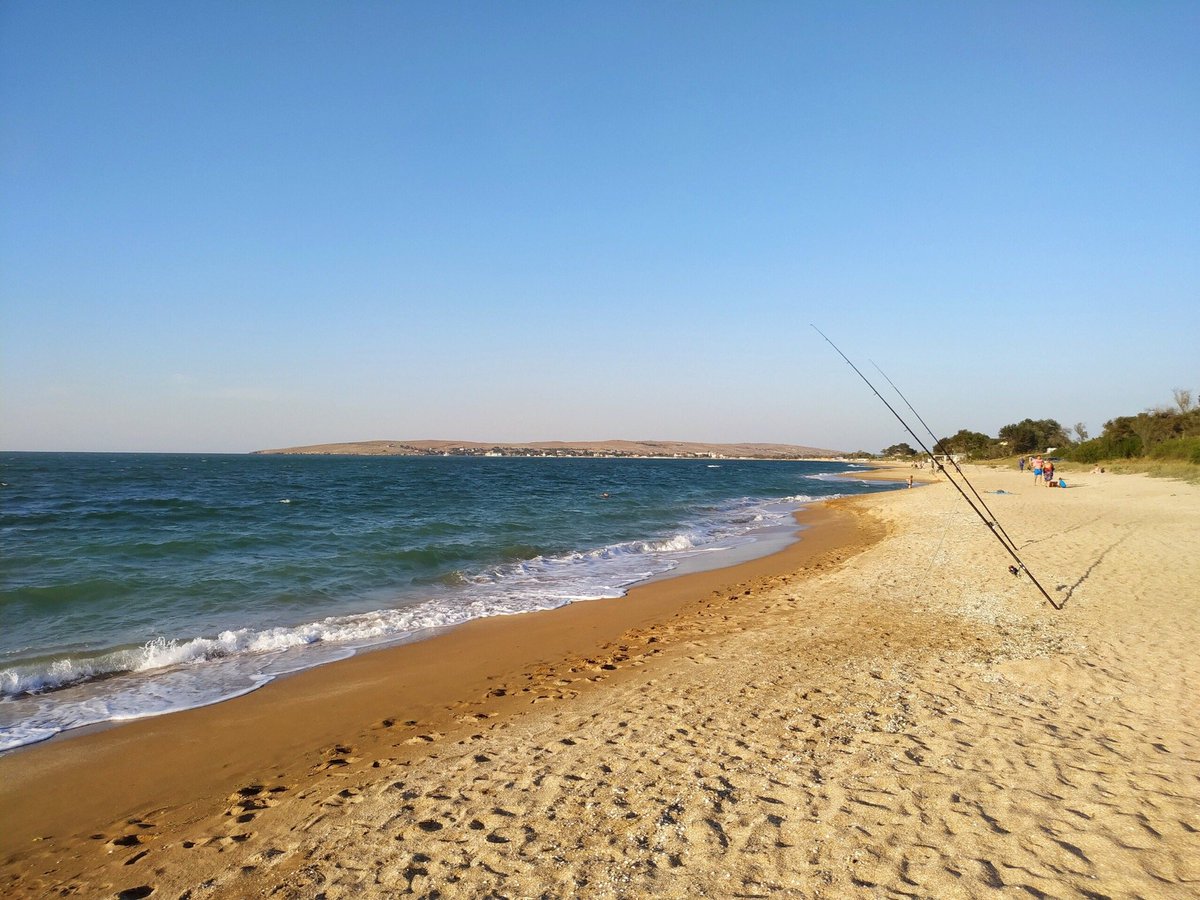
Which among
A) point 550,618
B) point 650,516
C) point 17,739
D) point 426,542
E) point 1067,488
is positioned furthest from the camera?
point 1067,488

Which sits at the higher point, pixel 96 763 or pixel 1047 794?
Result: pixel 1047 794

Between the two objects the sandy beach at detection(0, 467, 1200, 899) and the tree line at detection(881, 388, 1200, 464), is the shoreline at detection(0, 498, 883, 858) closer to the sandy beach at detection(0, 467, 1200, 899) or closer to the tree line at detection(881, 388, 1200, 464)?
the sandy beach at detection(0, 467, 1200, 899)

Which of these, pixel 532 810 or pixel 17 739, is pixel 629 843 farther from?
pixel 17 739

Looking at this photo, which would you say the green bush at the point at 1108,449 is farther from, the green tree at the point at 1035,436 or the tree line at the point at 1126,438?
the green tree at the point at 1035,436

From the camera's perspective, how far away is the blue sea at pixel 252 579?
772cm

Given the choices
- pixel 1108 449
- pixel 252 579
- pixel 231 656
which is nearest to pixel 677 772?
pixel 231 656

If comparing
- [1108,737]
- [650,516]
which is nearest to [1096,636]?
[1108,737]

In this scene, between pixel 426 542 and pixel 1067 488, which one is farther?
pixel 1067 488

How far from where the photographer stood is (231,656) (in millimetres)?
8609

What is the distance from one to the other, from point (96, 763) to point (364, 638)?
4.08m

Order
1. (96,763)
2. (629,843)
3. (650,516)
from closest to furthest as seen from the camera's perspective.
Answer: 1. (629,843)
2. (96,763)
3. (650,516)

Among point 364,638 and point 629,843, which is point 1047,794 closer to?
point 629,843

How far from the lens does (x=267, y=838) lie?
4.05 meters

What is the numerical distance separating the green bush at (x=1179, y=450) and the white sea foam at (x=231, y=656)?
3932cm
